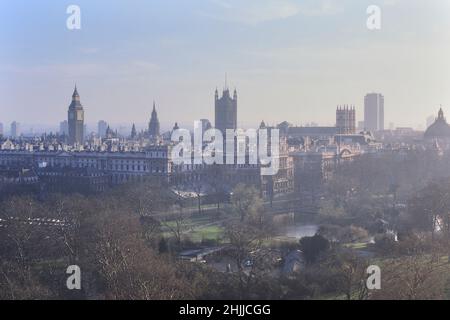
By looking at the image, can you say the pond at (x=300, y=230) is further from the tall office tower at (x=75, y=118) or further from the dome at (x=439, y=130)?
the dome at (x=439, y=130)

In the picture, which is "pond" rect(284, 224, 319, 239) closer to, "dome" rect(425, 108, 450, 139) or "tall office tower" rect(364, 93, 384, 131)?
"dome" rect(425, 108, 450, 139)

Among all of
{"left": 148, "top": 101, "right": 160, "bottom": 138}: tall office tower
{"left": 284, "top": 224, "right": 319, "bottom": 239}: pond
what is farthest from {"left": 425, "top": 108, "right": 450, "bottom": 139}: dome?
{"left": 284, "top": 224, "right": 319, "bottom": 239}: pond

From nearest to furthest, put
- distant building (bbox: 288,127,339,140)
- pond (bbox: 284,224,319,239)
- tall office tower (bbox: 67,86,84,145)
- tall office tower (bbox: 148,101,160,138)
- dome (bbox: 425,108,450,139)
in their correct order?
pond (bbox: 284,224,319,239)
tall office tower (bbox: 67,86,84,145)
dome (bbox: 425,108,450,139)
distant building (bbox: 288,127,339,140)
tall office tower (bbox: 148,101,160,138)

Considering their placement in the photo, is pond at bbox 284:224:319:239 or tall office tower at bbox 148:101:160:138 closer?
pond at bbox 284:224:319:239

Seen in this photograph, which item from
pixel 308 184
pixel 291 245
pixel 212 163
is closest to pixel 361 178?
pixel 308 184

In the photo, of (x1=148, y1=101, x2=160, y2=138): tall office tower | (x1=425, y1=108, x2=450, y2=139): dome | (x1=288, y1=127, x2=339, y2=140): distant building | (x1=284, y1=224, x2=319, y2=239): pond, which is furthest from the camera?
(x1=148, y1=101, x2=160, y2=138): tall office tower

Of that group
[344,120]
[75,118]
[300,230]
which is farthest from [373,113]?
[300,230]

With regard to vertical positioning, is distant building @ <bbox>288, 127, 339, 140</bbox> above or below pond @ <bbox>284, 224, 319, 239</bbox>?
above
